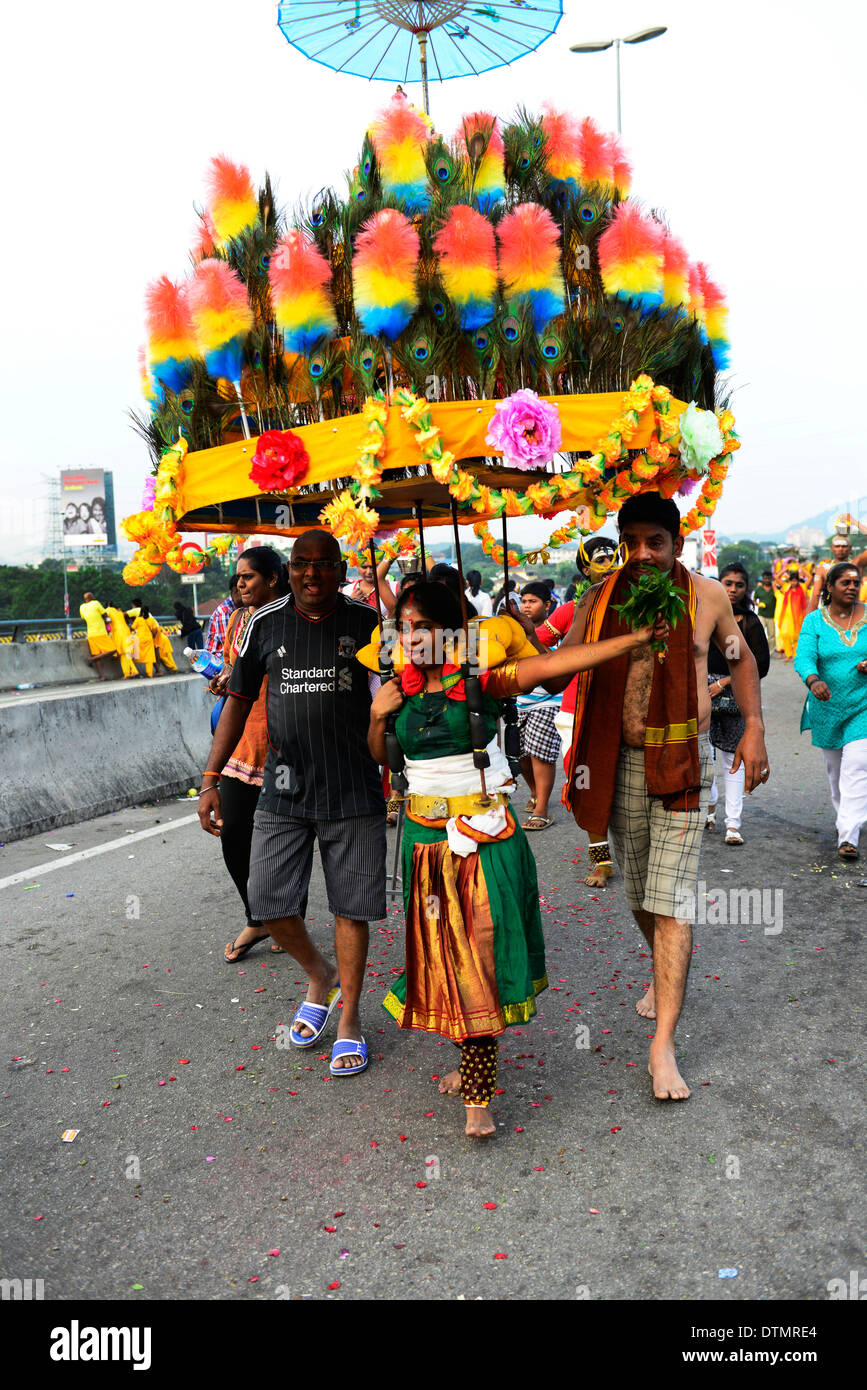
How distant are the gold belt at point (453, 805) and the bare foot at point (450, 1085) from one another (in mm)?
975

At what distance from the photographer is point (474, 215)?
11.5 ft

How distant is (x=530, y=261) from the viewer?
3574 mm

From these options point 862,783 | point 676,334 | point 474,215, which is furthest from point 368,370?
point 862,783

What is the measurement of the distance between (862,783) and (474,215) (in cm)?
471

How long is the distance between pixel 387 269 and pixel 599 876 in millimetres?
3985

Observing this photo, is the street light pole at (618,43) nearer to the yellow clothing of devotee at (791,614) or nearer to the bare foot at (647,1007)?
the yellow clothing of devotee at (791,614)

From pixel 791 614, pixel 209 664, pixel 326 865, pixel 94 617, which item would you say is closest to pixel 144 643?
pixel 94 617

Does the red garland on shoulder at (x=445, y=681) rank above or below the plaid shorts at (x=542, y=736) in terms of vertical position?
above

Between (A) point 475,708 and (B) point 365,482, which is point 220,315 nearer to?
(B) point 365,482

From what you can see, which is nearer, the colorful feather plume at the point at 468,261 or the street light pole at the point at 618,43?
the colorful feather plume at the point at 468,261

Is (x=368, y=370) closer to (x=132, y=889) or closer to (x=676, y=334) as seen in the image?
(x=676, y=334)

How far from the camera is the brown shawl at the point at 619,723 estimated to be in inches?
153

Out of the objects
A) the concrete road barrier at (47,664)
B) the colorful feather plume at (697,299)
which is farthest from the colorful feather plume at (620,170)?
the concrete road barrier at (47,664)

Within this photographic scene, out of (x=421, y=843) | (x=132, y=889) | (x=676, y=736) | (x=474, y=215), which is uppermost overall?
(x=474, y=215)
